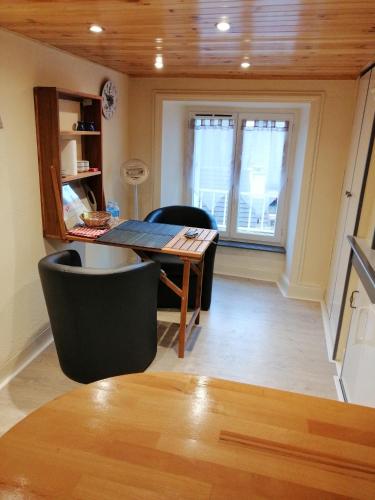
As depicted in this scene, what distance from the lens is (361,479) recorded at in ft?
2.46

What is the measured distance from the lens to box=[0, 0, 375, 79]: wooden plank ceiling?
62.6 inches

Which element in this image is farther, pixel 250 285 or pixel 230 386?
pixel 250 285

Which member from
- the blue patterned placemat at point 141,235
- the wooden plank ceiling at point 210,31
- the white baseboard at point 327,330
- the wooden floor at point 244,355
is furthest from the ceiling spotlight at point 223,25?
the white baseboard at point 327,330

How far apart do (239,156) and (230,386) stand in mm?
3659

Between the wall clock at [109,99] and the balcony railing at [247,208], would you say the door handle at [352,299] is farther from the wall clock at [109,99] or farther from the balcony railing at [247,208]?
the wall clock at [109,99]

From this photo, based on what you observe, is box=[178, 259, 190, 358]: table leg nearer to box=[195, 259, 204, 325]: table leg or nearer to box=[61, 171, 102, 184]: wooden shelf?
box=[195, 259, 204, 325]: table leg

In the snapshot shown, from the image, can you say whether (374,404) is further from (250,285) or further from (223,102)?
(223,102)

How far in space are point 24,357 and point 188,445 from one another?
2121mm

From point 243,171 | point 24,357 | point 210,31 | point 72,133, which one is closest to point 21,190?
point 72,133

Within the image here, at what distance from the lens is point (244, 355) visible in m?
2.83

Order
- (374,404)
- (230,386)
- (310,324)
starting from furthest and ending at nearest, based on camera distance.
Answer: (310,324) → (374,404) → (230,386)

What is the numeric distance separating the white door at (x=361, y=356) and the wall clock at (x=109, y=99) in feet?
8.54

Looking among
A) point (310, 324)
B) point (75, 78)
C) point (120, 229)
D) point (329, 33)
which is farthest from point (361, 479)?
point (75, 78)

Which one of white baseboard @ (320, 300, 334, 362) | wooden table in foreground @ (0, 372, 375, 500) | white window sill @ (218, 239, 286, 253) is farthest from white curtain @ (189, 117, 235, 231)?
wooden table in foreground @ (0, 372, 375, 500)
